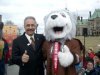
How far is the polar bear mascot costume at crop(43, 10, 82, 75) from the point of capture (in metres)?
5.56

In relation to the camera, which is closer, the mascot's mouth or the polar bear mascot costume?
the polar bear mascot costume

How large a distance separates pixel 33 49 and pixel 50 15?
2.09 ft

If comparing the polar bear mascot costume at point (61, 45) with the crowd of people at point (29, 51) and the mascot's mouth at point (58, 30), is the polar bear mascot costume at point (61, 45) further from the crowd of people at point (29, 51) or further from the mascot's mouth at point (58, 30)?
the crowd of people at point (29, 51)

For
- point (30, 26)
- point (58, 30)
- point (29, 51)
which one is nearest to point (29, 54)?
point (29, 51)

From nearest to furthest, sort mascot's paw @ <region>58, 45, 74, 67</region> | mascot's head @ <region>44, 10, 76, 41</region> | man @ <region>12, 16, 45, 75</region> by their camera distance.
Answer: mascot's paw @ <region>58, 45, 74, 67</region>
mascot's head @ <region>44, 10, 76, 41</region>
man @ <region>12, 16, 45, 75</region>

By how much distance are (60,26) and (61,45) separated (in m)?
0.31

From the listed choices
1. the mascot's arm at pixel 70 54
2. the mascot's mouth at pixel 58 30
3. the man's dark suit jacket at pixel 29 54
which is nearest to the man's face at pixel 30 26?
the man's dark suit jacket at pixel 29 54

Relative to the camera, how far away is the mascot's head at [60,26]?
5.70m

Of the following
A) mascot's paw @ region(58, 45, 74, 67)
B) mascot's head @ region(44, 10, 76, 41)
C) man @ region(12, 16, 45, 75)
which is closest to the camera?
mascot's paw @ region(58, 45, 74, 67)

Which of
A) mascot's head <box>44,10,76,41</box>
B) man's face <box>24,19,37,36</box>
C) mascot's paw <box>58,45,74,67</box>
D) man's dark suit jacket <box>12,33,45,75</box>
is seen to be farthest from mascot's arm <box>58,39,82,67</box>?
man's face <box>24,19,37,36</box>

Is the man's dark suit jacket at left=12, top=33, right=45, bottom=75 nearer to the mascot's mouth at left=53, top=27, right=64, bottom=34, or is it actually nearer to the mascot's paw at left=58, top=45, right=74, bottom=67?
the mascot's mouth at left=53, top=27, right=64, bottom=34

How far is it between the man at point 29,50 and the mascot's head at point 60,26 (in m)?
0.23

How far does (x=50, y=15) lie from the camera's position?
591 centimetres

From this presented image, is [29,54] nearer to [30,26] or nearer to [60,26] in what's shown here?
[30,26]
